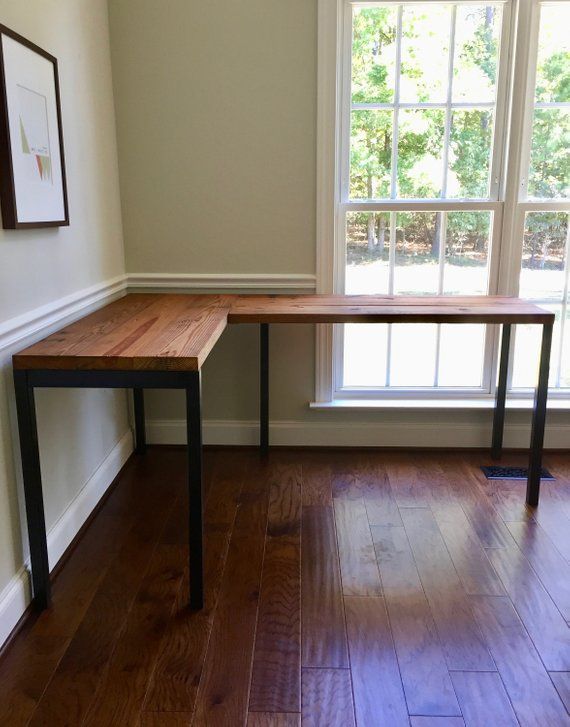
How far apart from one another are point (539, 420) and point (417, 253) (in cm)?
96

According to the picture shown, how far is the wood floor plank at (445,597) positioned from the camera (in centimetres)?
164

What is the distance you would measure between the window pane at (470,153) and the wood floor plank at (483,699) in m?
2.06

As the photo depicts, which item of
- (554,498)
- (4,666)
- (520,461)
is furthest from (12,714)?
(520,461)

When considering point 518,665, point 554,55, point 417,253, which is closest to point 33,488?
point 518,665

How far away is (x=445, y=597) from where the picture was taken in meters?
1.90

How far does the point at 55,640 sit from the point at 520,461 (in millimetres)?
2178

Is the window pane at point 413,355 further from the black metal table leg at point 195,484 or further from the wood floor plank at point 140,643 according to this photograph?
the black metal table leg at point 195,484

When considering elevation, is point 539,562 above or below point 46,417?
below

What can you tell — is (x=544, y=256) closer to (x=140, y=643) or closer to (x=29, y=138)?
(x=29, y=138)

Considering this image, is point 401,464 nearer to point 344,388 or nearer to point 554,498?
point 344,388

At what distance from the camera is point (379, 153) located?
9.30 feet

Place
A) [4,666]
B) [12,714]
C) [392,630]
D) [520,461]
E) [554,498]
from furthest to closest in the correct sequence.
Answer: [520,461] < [554,498] < [392,630] < [4,666] < [12,714]

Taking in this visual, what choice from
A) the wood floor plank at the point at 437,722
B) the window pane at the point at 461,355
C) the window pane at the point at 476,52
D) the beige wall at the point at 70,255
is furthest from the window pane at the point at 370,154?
the wood floor plank at the point at 437,722

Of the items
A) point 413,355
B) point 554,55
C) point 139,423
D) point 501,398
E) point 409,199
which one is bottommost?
point 139,423
